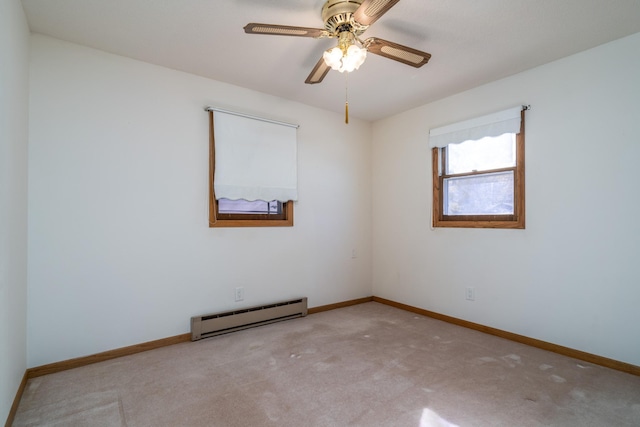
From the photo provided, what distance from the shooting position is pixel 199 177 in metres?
2.90

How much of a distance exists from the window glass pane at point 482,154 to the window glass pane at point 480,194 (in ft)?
0.32

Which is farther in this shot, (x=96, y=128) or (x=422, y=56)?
(x=96, y=128)

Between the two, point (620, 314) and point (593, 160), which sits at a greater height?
point (593, 160)

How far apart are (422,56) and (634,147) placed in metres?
1.72

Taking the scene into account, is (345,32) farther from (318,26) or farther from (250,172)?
(250,172)

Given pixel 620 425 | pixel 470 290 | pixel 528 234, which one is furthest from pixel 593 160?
pixel 620 425

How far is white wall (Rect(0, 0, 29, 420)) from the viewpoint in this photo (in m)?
1.51

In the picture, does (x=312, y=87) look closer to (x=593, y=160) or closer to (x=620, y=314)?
(x=593, y=160)

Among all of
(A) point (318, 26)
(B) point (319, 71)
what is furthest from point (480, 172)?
(A) point (318, 26)

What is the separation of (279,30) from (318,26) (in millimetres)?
509

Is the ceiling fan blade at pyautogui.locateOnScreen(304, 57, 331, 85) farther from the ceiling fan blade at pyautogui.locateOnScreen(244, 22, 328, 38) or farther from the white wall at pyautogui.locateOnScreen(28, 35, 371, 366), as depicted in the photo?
the white wall at pyautogui.locateOnScreen(28, 35, 371, 366)

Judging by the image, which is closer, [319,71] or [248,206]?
[319,71]

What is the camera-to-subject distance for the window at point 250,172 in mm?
2961

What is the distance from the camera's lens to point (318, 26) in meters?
2.12
